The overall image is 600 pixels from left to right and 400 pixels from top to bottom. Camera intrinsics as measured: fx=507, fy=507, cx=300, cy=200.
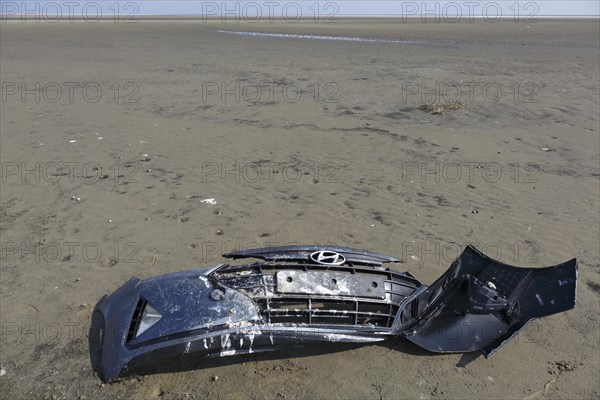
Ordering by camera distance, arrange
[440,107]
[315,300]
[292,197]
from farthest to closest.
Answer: [440,107] → [292,197] → [315,300]

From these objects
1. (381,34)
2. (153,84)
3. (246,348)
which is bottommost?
(246,348)

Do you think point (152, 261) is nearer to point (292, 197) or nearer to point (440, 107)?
point (292, 197)

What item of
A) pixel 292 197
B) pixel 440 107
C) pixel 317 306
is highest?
pixel 440 107

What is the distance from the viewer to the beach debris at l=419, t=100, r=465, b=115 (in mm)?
12039

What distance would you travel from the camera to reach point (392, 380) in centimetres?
416

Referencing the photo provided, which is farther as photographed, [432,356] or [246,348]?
[432,356]

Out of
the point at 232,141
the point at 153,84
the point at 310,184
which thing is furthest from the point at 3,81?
the point at 310,184

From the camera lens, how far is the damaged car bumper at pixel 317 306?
3795mm

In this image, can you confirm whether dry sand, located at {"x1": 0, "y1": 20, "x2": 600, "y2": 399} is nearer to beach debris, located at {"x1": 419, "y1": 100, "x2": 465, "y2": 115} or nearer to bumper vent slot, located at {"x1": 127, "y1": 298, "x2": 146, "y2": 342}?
beach debris, located at {"x1": 419, "y1": 100, "x2": 465, "y2": 115}

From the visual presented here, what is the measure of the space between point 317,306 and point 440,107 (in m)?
8.95

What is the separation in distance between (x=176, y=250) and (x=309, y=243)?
1.62 m

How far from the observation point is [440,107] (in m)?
12.1

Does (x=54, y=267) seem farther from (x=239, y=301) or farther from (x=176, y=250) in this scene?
(x=239, y=301)

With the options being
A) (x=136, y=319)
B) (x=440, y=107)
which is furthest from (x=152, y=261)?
(x=440, y=107)
